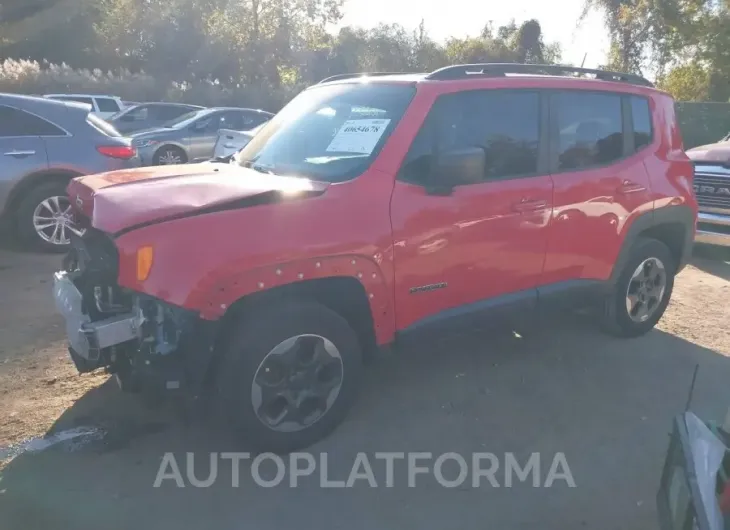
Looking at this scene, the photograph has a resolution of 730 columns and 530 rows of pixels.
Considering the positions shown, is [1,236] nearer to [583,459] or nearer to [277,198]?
[277,198]

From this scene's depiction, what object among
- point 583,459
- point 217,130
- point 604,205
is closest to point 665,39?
point 217,130

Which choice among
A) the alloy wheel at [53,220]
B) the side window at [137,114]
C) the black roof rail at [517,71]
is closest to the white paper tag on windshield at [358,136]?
the black roof rail at [517,71]

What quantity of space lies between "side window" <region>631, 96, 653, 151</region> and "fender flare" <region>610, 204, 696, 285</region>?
1.77 ft

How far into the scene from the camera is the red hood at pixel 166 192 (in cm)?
320

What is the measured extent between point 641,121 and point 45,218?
6.06 meters

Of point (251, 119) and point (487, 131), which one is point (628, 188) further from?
point (251, 119)

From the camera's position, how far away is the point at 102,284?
3383 mm

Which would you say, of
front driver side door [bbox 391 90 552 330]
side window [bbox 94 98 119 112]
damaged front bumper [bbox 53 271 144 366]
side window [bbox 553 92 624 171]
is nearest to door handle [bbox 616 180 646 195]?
side window [bbox 553 92 624 171]

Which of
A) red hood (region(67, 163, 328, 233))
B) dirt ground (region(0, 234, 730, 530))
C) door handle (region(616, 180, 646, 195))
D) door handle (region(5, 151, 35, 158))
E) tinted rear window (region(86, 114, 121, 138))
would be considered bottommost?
dirt ground (region(0, 234, 730, 530))

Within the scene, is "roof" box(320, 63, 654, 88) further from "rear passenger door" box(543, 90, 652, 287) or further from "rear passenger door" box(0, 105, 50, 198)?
"rear passenger door" box(0, 105, 50, 198)

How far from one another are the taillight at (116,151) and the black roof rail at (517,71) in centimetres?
451

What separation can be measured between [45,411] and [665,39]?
27572 millimetres

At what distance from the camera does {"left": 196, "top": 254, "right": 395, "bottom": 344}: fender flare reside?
315 centimetres
